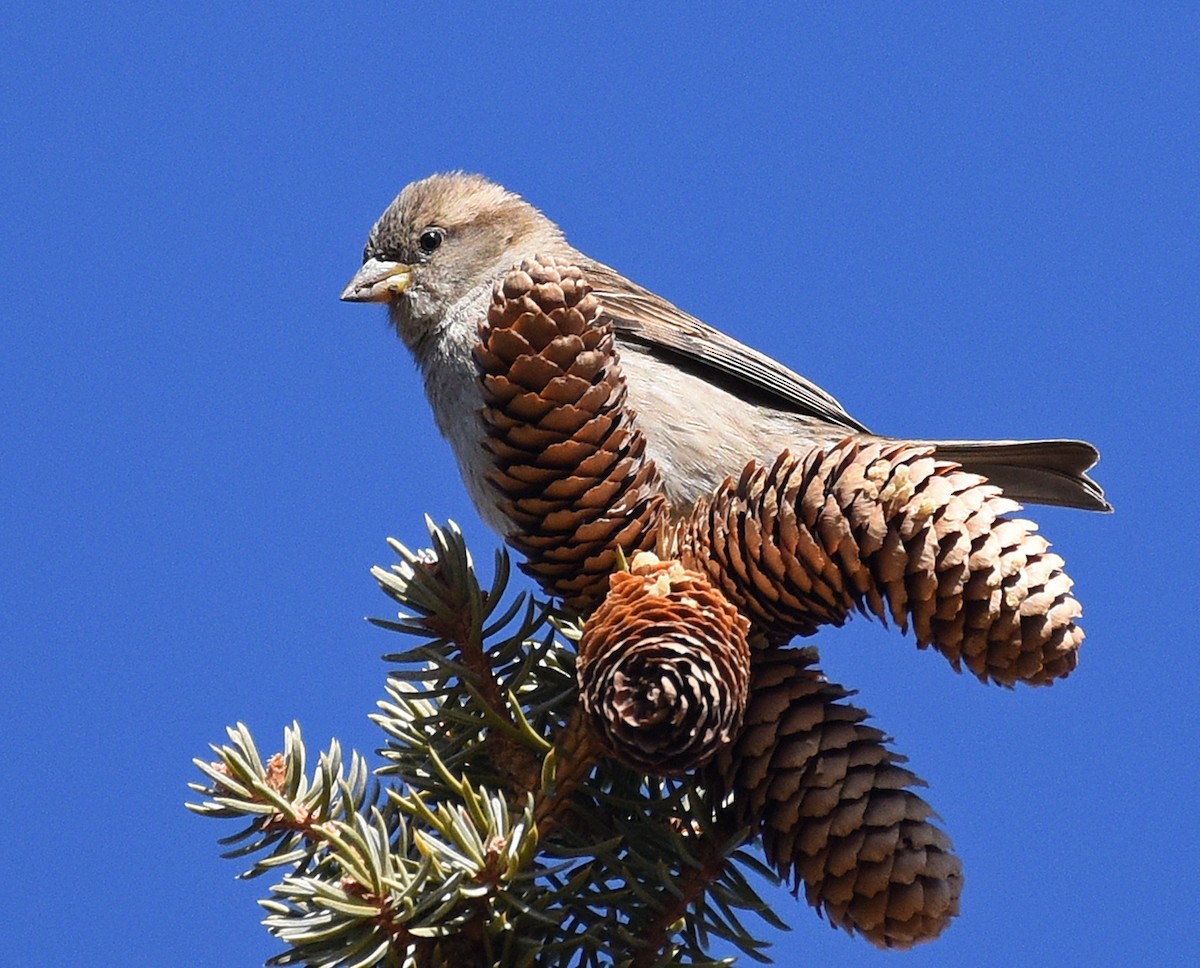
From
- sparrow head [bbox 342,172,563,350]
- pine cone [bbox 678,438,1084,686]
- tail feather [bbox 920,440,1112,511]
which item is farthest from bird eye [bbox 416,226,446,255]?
pine cone [bbox 678,438,1084,686]

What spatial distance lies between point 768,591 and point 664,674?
0.87 ft

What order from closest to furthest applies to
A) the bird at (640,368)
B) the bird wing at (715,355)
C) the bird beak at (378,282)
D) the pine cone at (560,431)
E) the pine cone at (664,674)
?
the pine cone at (664,674)
the pine cone at (560,431)
the bird at (640,368)
the bird wing at (715,355)
the bird beak at (378,282)

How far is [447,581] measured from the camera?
6.93 feet

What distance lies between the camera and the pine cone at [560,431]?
6.47 feet

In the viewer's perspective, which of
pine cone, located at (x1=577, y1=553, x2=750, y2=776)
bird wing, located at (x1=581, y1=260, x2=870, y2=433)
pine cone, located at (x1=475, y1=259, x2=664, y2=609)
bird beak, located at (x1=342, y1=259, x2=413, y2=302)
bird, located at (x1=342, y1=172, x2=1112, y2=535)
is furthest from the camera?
bird beak, located at (x1=342, y1=259, x2=413, y2=302)

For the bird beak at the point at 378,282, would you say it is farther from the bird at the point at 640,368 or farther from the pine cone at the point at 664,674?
the pine cone at the point at 664,674

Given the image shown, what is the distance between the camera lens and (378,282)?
4539 millimetres

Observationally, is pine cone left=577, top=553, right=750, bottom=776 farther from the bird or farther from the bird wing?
the bird wing

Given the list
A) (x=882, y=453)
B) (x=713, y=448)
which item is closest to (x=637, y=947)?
(x=882, y=453)

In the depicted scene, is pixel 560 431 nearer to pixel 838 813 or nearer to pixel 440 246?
pixel 838 813

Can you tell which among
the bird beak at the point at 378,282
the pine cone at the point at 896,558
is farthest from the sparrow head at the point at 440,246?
the pine cone at the point at 896,558

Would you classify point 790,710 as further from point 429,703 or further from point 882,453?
point 429,703

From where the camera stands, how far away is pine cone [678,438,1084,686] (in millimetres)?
1745

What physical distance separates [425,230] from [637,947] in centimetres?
334
